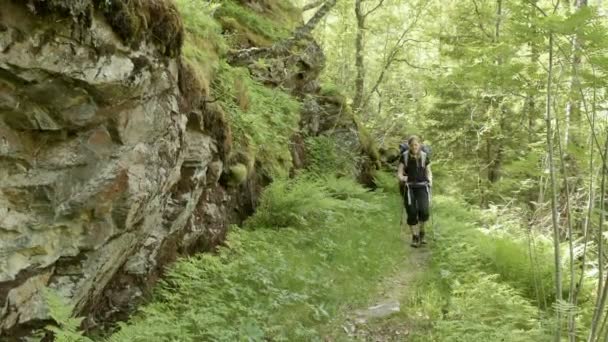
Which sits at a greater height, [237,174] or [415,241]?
[237,174]

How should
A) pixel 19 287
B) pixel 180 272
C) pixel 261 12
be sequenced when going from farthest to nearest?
pixel 261 12 → pixel 180 272 → pixel 19 287

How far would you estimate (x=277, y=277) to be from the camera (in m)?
6.16

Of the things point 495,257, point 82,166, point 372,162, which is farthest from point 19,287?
point 372,162

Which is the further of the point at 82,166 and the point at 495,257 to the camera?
the point at 495,257

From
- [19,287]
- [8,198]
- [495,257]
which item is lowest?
[495,257]

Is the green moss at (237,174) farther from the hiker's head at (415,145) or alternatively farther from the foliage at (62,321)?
the foliage at (62,321)

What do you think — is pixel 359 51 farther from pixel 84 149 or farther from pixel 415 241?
pixel 84 149

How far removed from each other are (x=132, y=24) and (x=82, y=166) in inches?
49.1

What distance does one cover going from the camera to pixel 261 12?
12258 millimetres

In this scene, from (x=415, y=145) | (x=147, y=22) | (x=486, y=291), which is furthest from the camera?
(x=415, y=145)

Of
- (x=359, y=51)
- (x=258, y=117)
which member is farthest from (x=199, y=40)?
(x=359, y=51)

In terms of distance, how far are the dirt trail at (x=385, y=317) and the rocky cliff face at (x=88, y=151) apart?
2249 millimetres

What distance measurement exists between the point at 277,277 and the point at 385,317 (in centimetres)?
139

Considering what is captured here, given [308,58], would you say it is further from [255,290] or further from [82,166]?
[82,166]
